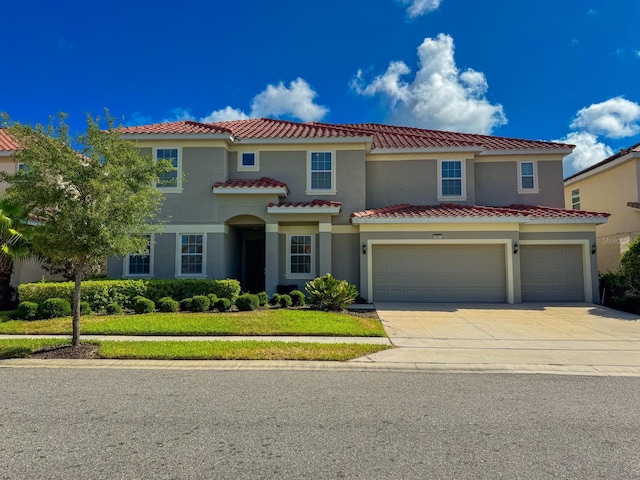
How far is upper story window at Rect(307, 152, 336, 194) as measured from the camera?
56.0ft

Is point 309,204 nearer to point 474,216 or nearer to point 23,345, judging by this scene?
point 474,216

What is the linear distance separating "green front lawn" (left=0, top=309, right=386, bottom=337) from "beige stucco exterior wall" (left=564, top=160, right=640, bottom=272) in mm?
14537

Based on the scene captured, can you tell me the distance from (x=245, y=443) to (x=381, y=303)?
11.6 m

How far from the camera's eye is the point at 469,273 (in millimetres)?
15688

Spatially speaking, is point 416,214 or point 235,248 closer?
point 416,214

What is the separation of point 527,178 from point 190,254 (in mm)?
15147

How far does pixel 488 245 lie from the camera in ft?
51.5

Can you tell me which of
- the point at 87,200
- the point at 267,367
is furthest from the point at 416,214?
the point at 87,200

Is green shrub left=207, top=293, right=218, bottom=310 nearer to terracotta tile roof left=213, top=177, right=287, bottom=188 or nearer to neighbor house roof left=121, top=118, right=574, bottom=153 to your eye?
terracotta tile roof left=213, top=177, right=287, bottom=188

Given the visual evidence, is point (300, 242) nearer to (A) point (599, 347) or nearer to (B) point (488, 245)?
(B) point (488, 245)

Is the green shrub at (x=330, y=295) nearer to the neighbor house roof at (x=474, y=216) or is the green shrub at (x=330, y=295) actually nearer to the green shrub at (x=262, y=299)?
the green shrub at (x=262, y=299)

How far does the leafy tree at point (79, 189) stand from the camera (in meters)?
7.76

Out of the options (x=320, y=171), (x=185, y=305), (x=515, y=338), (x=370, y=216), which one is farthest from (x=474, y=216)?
(x=185, y=305)

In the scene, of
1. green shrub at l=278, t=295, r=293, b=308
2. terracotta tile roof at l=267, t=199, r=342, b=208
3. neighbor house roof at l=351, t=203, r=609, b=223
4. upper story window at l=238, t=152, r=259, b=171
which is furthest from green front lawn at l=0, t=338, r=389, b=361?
upper story window at l=238, t=152, r=259, b=171
